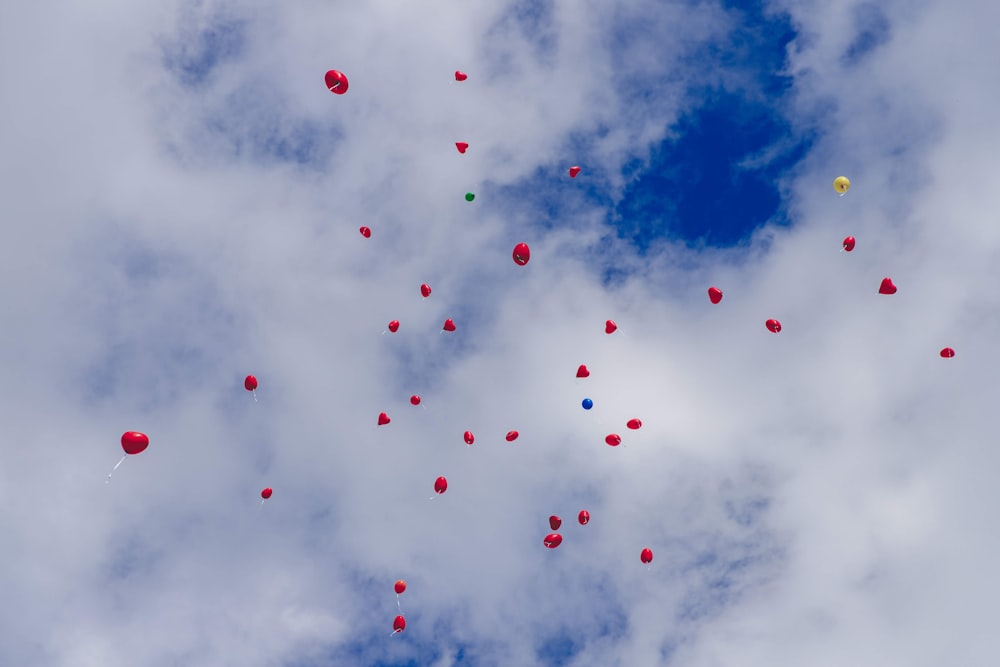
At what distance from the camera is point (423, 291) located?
25.0 m

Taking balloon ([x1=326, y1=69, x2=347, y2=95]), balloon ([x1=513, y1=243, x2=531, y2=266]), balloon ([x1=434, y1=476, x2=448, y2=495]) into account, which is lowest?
balloon ([x1=434, y1=476, x2=448, y2=495])

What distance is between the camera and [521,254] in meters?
23.6

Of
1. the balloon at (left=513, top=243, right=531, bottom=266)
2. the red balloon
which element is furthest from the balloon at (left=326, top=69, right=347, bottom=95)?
the red balloon

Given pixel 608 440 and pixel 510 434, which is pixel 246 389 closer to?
pixel 510 434

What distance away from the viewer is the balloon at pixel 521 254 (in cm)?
2350

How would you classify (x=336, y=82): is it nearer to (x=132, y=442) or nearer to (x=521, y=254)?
(x=521, y=254)

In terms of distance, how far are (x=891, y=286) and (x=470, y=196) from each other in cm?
1443

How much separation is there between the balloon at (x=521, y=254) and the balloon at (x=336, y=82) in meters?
7.18

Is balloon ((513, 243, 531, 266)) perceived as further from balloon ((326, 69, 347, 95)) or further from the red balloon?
the red balloon

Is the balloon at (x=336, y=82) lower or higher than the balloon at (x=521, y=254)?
higher

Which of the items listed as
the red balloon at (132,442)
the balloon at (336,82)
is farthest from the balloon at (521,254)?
the red balloon at (132,442)

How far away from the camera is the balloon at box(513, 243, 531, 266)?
23500 mm

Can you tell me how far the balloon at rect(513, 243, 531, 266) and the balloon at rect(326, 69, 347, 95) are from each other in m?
7.18

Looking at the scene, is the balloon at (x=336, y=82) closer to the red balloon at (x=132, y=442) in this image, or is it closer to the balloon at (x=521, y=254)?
the balloon at (x=521, y=254)
